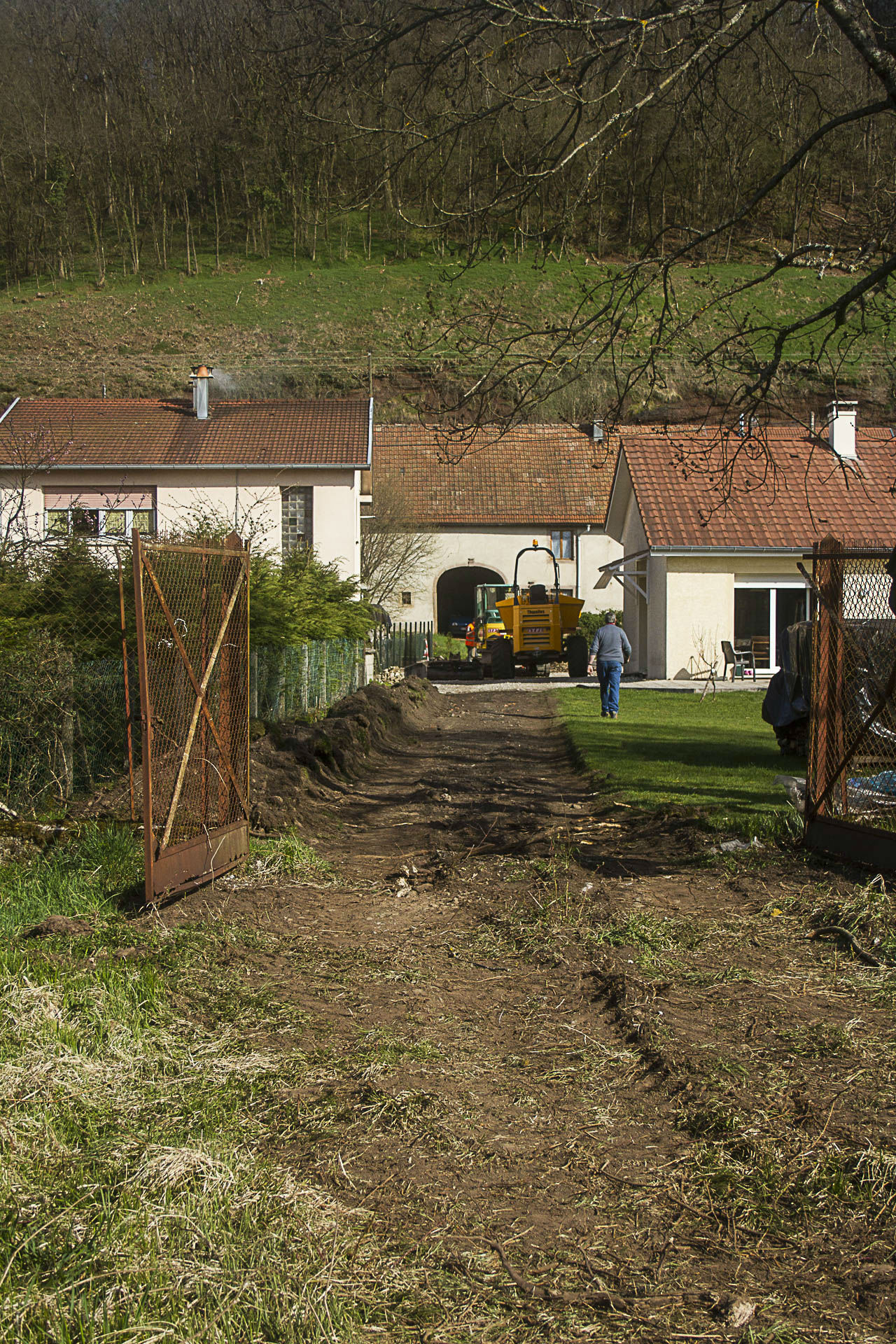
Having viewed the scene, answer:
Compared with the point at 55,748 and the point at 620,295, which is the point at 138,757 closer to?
the point at 55,748

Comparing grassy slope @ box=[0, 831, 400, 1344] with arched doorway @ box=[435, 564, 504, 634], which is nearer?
grassy slope @ box=[0, 831, 400, 1344]

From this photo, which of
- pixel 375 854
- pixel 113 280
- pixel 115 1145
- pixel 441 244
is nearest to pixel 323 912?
pixel 375 854

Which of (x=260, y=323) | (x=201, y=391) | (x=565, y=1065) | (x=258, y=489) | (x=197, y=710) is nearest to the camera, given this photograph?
(x=565, y=1065)

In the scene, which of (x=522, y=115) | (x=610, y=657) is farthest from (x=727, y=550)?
(x=522, y=115)

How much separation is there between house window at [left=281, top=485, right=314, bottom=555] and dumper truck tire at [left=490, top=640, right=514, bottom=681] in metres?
5.89

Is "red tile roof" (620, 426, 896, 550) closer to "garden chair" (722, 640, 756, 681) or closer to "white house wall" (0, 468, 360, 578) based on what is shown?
"garden chair" (722, 640, 756, 681)

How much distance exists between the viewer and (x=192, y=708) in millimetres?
7258

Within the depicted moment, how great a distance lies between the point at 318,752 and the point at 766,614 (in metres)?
21.6

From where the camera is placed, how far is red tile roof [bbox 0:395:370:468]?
31.0 meters

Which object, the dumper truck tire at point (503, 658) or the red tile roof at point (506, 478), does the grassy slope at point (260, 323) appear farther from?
the dumper truck tire at point (503, 658)

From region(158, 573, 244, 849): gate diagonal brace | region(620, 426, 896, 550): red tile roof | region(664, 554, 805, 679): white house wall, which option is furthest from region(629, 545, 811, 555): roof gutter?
region(158, 573, 244, 849): gate diagonal brace

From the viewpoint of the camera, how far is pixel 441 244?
32.0 feet

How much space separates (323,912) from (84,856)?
173 cm

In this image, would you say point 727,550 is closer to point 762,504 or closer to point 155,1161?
point 762,504
